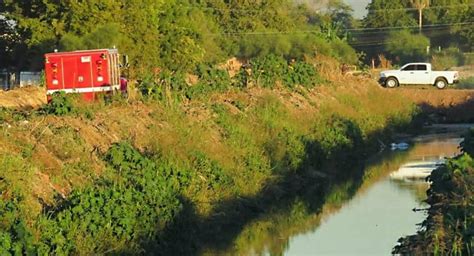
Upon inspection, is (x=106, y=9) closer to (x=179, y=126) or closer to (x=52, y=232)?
(x=179, y=126)

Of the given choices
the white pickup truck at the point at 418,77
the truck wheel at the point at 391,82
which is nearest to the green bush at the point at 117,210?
the truck wheel at the point at 391,82

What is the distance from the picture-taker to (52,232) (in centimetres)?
1481

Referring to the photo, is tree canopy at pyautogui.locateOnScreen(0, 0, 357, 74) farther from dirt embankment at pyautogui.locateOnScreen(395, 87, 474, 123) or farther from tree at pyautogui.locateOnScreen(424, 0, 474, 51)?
tree at pyautogui.locateOnScreen(424, 0, 474, 51)

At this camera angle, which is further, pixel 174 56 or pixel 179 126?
pixel 174 56

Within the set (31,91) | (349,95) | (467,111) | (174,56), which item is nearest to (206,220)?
(31,91)

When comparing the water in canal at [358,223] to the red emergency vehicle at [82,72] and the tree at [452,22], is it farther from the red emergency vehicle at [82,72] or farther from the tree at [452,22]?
the tree at [452,22]

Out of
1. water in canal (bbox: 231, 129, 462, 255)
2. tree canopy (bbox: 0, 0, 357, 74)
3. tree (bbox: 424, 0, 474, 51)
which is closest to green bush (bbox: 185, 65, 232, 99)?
water in canal (bbox: 231, 129, 462, 255)

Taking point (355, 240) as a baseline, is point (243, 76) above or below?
above

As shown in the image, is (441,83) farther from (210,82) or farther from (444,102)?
(210,82)

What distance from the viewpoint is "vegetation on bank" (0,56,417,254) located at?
15766 mm

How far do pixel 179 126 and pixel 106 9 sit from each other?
905 inches

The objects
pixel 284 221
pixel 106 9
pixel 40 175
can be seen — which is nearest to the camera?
pixel 40 175

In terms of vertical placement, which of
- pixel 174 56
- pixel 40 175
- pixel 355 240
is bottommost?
pixel 355 240

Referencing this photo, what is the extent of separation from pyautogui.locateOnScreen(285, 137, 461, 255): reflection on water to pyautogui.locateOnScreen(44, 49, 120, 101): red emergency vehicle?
29.0ft
